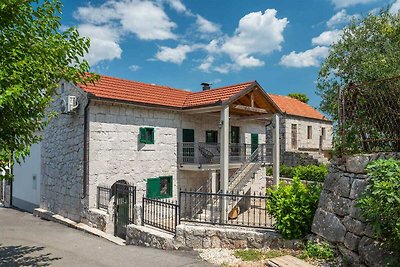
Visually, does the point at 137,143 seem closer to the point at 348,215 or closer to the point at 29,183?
the point at 29,183

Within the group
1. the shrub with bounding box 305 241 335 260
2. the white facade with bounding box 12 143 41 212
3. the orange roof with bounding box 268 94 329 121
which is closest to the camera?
the shrub with bounding box 305 241 335 260

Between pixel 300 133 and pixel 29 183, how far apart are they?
70.2ft

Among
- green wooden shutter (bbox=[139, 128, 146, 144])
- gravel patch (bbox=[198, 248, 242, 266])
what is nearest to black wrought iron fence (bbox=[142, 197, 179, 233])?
gravel patch (bbox=[198, 248, 242, 266])

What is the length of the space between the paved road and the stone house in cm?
135

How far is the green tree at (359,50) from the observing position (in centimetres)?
1137

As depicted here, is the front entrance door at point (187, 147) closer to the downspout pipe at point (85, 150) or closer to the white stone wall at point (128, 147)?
the white stone wall at point (128, 147)

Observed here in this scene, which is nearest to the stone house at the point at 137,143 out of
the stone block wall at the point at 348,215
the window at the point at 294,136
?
the stone block wall at the point at 348,215

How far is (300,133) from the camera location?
2650cm

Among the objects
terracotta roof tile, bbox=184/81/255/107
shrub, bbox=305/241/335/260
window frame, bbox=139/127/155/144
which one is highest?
terracotta roof tile, bbox=184/81/255/107

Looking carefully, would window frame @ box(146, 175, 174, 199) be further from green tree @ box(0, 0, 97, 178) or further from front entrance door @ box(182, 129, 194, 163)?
green tree @ box(0, 0, 97, 178)

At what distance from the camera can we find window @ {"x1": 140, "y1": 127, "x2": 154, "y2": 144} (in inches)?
512

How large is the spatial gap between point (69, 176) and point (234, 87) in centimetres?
843

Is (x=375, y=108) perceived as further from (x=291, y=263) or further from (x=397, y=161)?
(x=291, y=263)

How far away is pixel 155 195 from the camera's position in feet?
44.5
